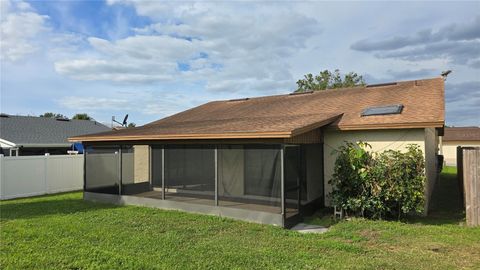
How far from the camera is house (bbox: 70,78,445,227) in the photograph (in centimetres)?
841

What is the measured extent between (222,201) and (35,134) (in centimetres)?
1721

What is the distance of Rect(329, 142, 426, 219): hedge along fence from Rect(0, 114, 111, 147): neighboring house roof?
18.3 m

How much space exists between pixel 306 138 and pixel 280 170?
4.72 feet

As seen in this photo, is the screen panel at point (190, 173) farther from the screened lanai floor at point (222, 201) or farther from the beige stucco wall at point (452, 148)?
the beige stucco wall at point (452, 148)

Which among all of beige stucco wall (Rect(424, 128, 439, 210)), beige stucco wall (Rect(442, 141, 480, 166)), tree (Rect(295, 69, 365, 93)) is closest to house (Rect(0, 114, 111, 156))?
beige stucco wall (Rect(424, 128, 439, 210))

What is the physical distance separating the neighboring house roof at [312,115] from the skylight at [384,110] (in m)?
0.15

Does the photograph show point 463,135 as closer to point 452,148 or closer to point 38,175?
point 452,148

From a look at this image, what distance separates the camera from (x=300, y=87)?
39.8 m

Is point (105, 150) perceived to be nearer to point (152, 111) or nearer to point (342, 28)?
point (342, 28)

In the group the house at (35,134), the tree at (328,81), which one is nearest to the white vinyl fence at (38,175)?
the house at (35,134)

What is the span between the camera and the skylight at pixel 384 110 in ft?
31.1

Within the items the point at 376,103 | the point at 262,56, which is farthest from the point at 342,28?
the point at 262,56

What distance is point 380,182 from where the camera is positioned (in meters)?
8.17

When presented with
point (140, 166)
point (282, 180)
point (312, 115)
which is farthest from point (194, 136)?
point (312, 115)
